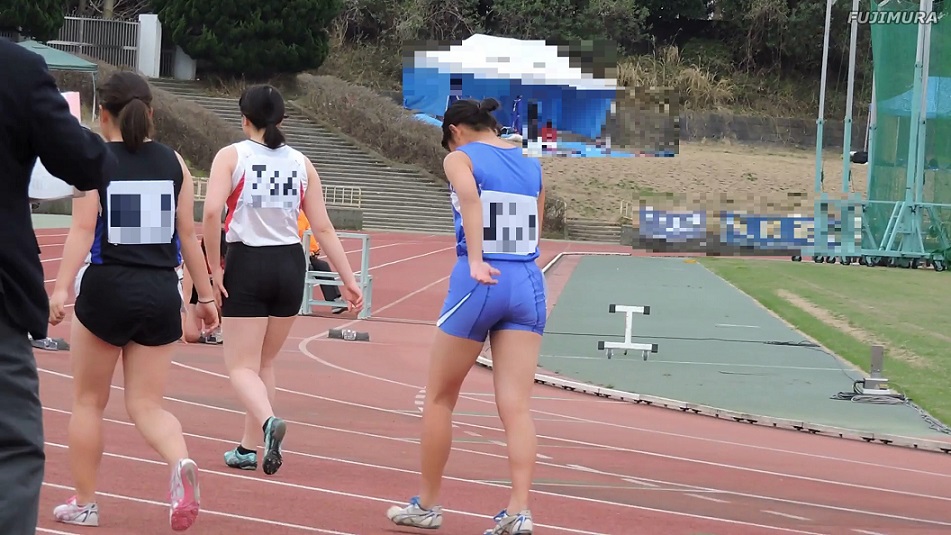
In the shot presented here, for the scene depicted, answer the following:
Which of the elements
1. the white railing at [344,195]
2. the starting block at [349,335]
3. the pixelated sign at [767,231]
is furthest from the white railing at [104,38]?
the starting block at [349,335]

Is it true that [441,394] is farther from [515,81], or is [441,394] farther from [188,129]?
[188,129]

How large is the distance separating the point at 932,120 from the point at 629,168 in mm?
19560

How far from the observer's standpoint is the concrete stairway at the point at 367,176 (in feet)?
153

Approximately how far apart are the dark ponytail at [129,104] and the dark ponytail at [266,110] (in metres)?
1.10

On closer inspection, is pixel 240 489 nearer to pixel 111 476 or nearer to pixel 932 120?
pixel 111 476

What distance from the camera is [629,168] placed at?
182ft

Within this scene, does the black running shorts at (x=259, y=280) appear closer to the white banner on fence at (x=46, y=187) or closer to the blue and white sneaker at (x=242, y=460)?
the blue and white sneaker at (x=242, y=460)

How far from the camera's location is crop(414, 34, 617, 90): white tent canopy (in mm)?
39438

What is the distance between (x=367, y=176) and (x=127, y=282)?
44.6 m

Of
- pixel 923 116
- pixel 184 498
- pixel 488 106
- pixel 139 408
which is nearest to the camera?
pixel 184 498

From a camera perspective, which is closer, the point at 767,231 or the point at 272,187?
the point at 272,187

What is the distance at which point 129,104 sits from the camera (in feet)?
19.5

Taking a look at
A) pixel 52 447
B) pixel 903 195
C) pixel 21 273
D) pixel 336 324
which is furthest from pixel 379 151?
pixel 21 273

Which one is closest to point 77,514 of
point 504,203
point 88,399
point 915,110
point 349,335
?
point 88,399
